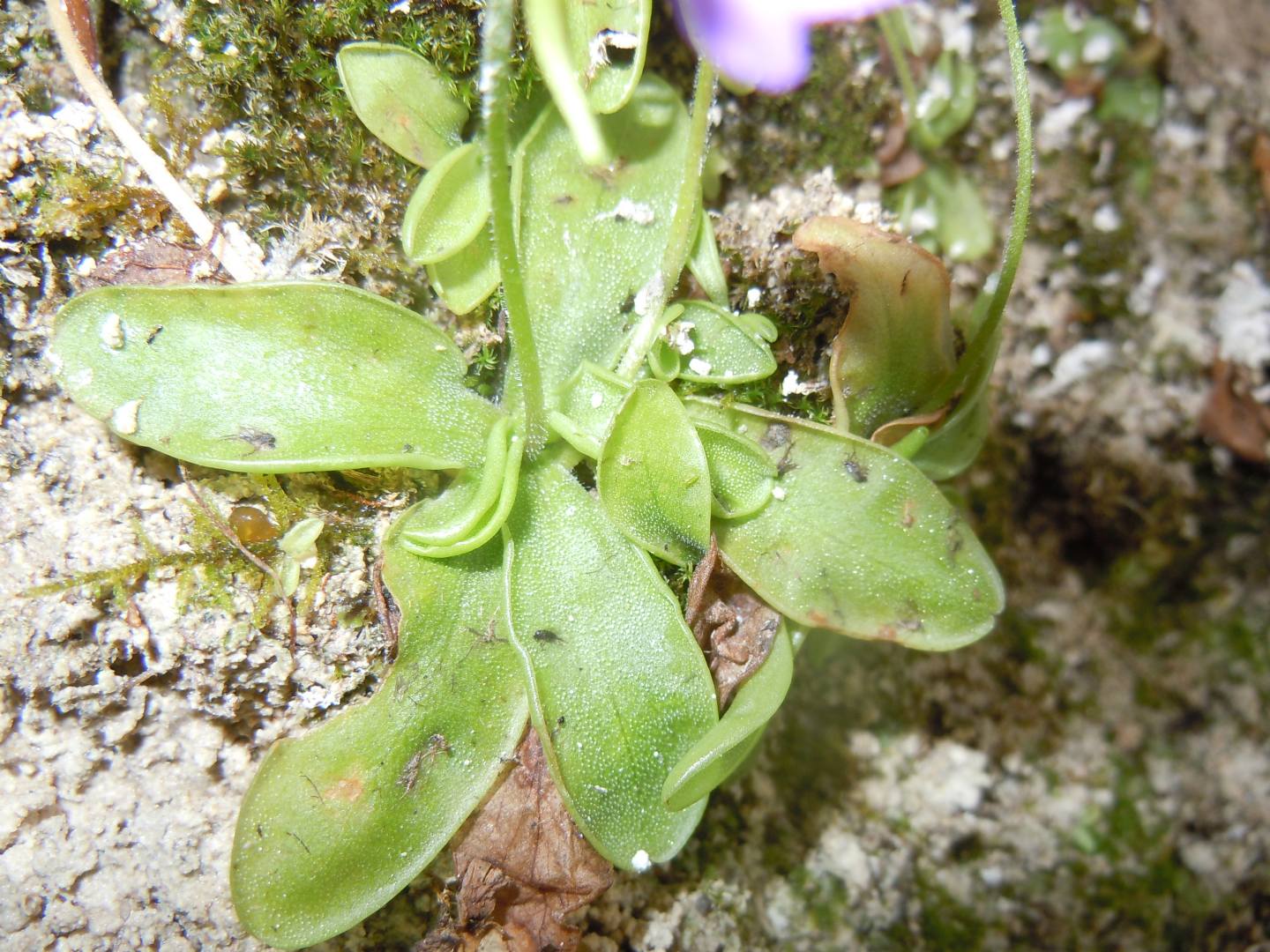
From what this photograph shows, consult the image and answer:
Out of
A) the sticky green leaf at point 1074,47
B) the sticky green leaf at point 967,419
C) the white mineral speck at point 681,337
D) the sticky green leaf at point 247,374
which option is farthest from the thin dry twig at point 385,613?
the sticky green leaf at point 1074,47

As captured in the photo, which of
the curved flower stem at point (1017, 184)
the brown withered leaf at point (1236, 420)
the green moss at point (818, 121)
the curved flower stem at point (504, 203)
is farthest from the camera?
the brown withered leaf at point (1236, 420)

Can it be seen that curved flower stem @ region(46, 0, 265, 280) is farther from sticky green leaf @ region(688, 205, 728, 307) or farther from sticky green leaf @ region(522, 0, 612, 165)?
sticky green leaf @ region(688, 205, 728, 307)

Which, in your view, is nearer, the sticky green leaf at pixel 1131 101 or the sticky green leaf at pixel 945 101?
the sticky green leaf at pixel 945 101

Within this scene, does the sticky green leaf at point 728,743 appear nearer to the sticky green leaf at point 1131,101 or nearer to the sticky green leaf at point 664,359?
the sticky green leaf at point 664,359

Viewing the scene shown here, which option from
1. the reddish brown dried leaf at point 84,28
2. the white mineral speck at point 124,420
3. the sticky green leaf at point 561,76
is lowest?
the white mineral speck at point 124,420

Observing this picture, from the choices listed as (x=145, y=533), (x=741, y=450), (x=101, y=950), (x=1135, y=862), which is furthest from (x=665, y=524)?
(x=1135, y=862)

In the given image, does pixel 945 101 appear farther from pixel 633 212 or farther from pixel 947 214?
pixel 633 212
